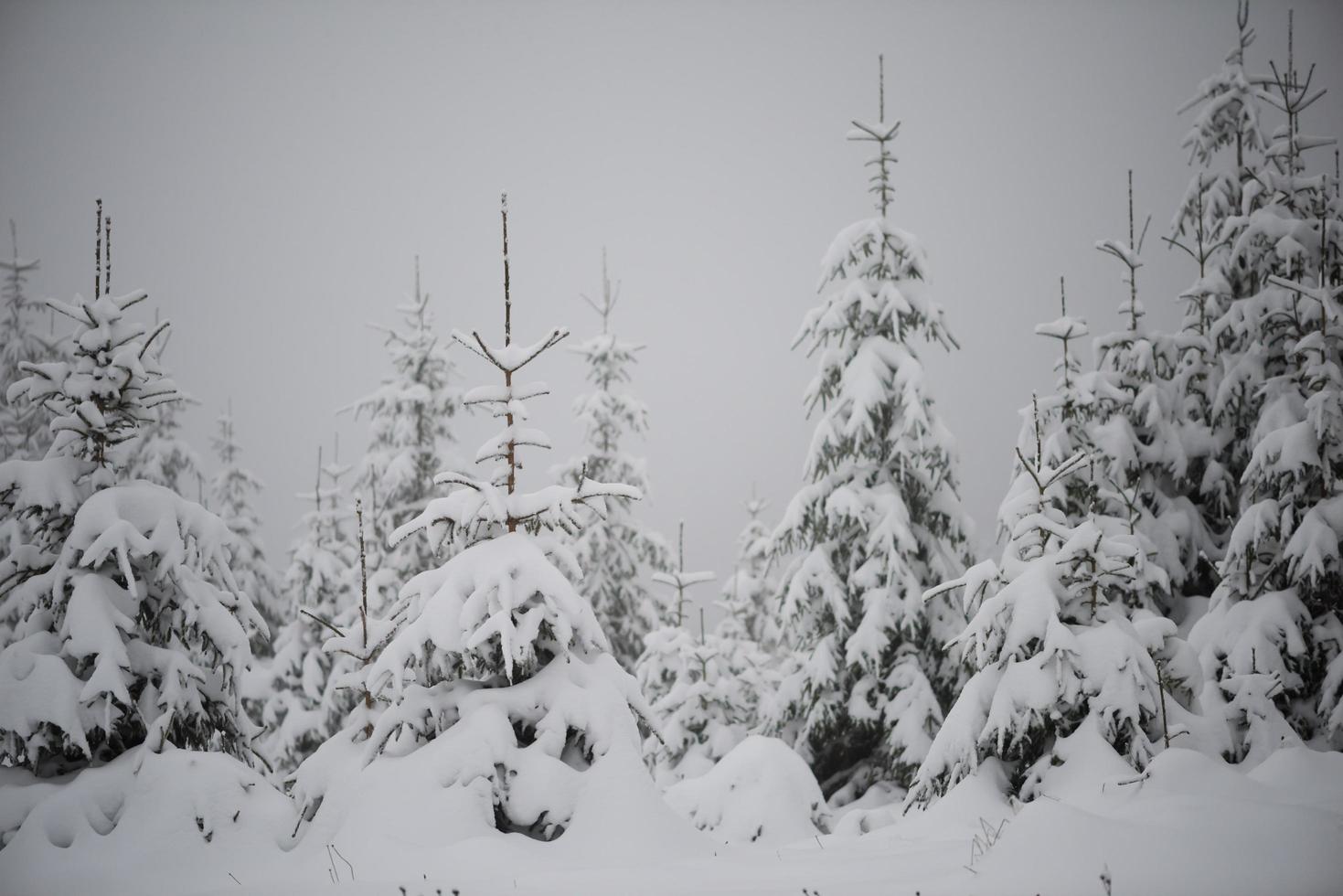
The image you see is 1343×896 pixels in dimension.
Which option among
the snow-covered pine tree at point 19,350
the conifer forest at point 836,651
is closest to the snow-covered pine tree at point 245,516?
the snow-covered pine tree at point 19,350

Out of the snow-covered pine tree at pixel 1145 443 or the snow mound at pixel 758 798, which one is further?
the snow-covered pine tree at pixel 1145 443

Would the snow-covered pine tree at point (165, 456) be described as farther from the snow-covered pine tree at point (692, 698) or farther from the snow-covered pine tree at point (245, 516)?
the snow-covered pine tree at point (692, 698)

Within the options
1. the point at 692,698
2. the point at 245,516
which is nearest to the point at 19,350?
the point at 245,516

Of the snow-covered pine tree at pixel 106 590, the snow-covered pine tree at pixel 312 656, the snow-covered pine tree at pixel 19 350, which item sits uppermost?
the snow-covered pine tree at pixel 19 350

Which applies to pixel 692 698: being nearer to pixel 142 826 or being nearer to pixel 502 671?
pixel 502 671

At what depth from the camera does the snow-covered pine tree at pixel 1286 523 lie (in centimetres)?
1077

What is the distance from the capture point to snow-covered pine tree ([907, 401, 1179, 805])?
8.09 metres

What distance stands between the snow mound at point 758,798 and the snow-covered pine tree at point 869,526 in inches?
123

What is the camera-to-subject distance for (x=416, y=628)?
736cm

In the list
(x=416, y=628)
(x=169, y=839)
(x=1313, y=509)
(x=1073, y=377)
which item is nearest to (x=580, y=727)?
(x=416, y=628)

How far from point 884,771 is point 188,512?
37.2ft

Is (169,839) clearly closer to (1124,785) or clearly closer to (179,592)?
(179,592)

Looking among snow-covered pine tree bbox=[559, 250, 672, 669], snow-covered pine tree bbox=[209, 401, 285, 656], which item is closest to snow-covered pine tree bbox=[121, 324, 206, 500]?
snow-covered pine tree bbox=[209, 401, 285, 656]

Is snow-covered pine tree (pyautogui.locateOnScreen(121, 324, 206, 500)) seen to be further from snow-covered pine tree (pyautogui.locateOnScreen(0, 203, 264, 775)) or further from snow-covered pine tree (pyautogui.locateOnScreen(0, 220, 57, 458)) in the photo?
snow-covered pine tree (pyautogui.locateOnScreen(0, 203, 264, 775))
